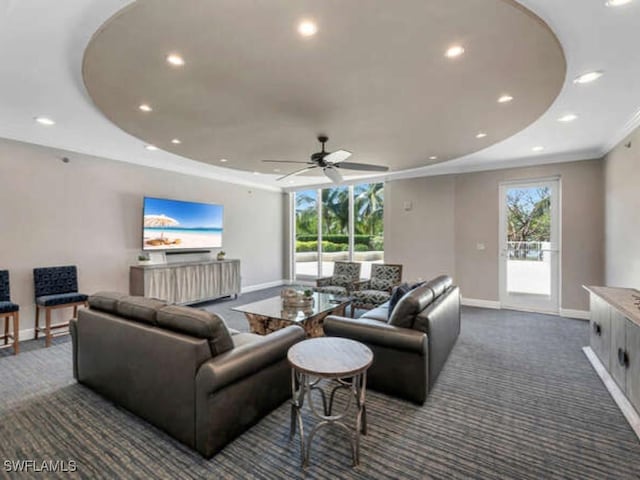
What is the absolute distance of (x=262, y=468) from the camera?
69.1 inches

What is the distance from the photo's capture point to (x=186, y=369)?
1861 millimetres

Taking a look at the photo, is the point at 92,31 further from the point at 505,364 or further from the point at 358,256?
the point at 358,256

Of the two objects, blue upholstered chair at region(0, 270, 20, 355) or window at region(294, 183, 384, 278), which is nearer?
blue upholstered chair at region(0, 270, 20, 355)

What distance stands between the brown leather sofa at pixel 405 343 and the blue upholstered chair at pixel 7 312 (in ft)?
11.7

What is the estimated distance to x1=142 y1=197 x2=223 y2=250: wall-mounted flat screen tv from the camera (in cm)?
519

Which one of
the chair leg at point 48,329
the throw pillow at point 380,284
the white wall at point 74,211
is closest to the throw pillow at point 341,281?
the throw pillow at point 380,284

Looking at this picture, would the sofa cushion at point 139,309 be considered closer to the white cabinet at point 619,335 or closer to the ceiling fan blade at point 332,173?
the ceiling fan blade at point 332,173

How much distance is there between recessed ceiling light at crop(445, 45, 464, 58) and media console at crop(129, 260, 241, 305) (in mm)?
4996

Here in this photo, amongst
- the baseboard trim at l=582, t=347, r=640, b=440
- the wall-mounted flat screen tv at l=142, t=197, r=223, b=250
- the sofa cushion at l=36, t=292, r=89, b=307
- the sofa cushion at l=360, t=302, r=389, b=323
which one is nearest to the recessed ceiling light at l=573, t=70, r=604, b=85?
the baseboard trim at l=582, t=347, r=640, b=440

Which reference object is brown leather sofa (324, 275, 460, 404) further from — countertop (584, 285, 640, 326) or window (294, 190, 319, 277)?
window (294, 190, 319, 277)

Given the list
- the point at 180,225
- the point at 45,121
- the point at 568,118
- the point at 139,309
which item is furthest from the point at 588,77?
the point at 180,225

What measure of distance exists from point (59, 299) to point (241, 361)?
3362 mm

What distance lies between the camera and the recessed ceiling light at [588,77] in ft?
8.00

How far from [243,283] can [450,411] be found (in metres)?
5.72
